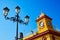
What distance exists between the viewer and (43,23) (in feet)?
96.8

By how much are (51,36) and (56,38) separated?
4.04 feet

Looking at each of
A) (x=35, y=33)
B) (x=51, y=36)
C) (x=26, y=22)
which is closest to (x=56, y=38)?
(x=51, y=36)

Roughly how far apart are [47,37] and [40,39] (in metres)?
1.60

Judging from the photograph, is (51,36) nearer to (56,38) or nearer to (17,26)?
(56,38)

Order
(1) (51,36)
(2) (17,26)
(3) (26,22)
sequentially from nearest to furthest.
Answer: (2) (17,26) → (3) (26,22) → (1) (51,36)

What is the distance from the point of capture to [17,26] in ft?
45.8

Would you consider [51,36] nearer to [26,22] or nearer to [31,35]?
[31,35]

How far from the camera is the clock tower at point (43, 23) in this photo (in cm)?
2879

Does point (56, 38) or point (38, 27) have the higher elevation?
point (38, 27)

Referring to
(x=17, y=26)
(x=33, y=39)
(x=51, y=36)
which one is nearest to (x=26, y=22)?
(x=17, y=26)

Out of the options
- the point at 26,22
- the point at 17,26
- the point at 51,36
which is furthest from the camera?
the point at 51,36

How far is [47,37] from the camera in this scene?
27.8 m

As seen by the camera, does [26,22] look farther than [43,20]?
No

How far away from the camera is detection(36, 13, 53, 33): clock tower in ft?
94.5
